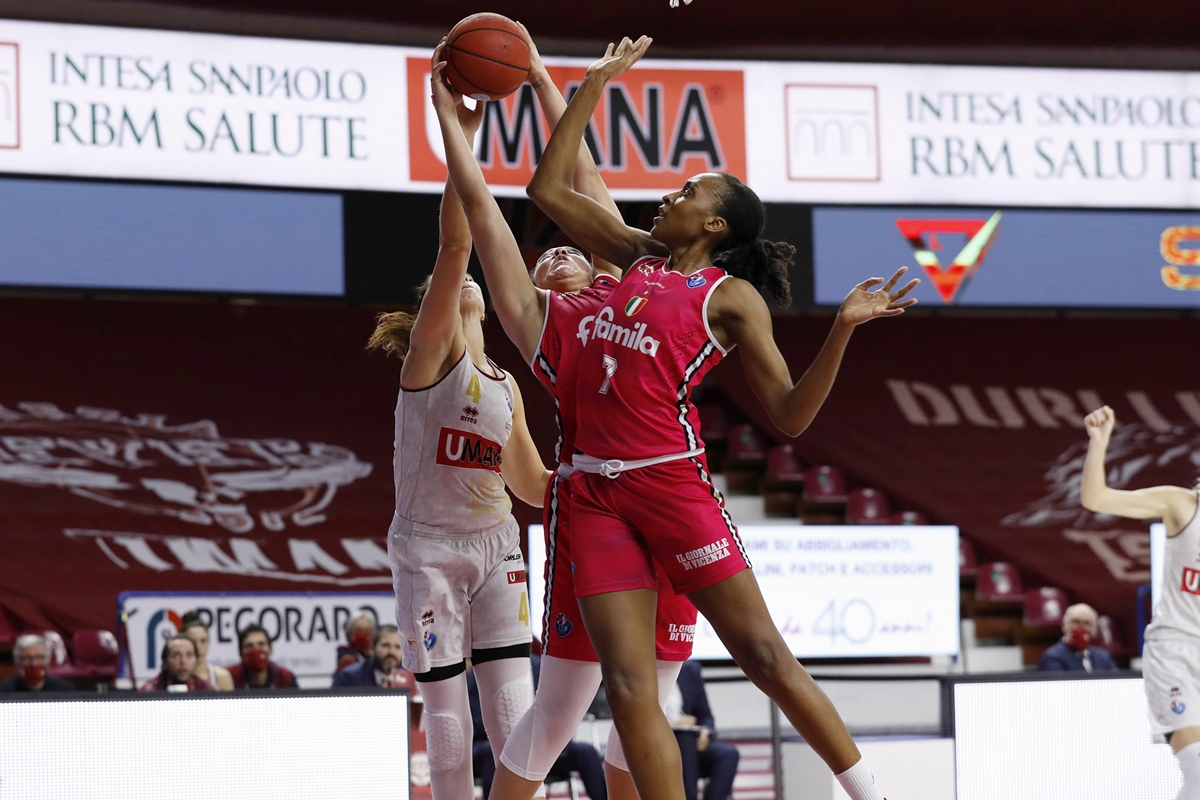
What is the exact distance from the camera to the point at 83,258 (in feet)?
28.1

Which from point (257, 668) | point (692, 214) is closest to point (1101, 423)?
point (692, 214)

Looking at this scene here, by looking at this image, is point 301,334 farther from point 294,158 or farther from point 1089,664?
point 1089,664

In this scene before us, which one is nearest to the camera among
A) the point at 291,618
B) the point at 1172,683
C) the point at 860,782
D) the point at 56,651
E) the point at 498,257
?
the point at 860,782

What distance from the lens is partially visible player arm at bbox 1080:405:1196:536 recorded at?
6.00m

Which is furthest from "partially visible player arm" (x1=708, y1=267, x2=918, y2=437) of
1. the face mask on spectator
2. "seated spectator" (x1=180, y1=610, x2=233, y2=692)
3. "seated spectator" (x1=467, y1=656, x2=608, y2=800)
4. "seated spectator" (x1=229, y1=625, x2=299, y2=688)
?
the face mask on spectator

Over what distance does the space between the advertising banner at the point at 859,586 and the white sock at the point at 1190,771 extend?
157 inches

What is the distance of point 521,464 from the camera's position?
15.2ft

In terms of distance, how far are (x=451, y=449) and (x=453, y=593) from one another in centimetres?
46

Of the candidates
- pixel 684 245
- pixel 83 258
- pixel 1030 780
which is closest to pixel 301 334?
pixel 83 258

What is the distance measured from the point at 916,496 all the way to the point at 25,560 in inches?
301

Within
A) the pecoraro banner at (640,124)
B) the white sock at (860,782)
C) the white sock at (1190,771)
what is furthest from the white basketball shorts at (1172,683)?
the pecoraro banner at (640,124)

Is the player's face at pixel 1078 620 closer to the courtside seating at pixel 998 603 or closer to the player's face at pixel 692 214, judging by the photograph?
the courtside seating at pixel 998 603

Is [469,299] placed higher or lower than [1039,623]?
higher

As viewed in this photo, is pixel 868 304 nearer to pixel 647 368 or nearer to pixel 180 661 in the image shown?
pixel 647 368
